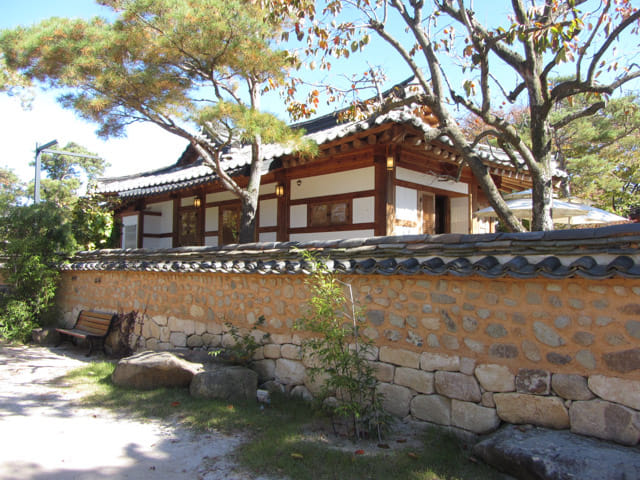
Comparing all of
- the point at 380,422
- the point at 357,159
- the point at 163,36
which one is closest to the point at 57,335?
the point at 163,36

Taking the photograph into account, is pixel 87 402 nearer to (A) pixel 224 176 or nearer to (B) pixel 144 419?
(B) pixel 144 419

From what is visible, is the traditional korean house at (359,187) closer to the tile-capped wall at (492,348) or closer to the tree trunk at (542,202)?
the tree trunk at (542,202)

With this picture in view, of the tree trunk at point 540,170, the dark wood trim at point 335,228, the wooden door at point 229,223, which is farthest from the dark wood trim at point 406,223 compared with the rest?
the wooden door at point 229,223

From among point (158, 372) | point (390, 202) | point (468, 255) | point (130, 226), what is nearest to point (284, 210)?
point (390, 202)

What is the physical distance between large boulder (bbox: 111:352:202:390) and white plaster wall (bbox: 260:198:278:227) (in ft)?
14.0

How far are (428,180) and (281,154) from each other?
294 cm

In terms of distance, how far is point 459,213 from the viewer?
32.8 feet

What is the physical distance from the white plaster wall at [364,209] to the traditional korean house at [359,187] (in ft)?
0.06

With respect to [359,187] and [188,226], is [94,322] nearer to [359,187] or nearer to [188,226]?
[188,226]

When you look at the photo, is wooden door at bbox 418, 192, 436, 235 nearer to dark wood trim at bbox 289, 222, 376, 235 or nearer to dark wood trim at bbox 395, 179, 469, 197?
dark wood trim at bbox 395, 179, 469, 197

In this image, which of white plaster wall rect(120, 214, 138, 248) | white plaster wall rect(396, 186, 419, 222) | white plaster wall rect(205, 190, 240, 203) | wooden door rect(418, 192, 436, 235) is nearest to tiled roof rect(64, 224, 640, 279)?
white plaster wall rect(396, 186, 419, 222)

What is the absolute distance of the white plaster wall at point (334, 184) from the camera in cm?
815

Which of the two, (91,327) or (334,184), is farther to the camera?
(91,327)

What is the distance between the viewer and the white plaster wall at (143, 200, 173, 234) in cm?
1291
